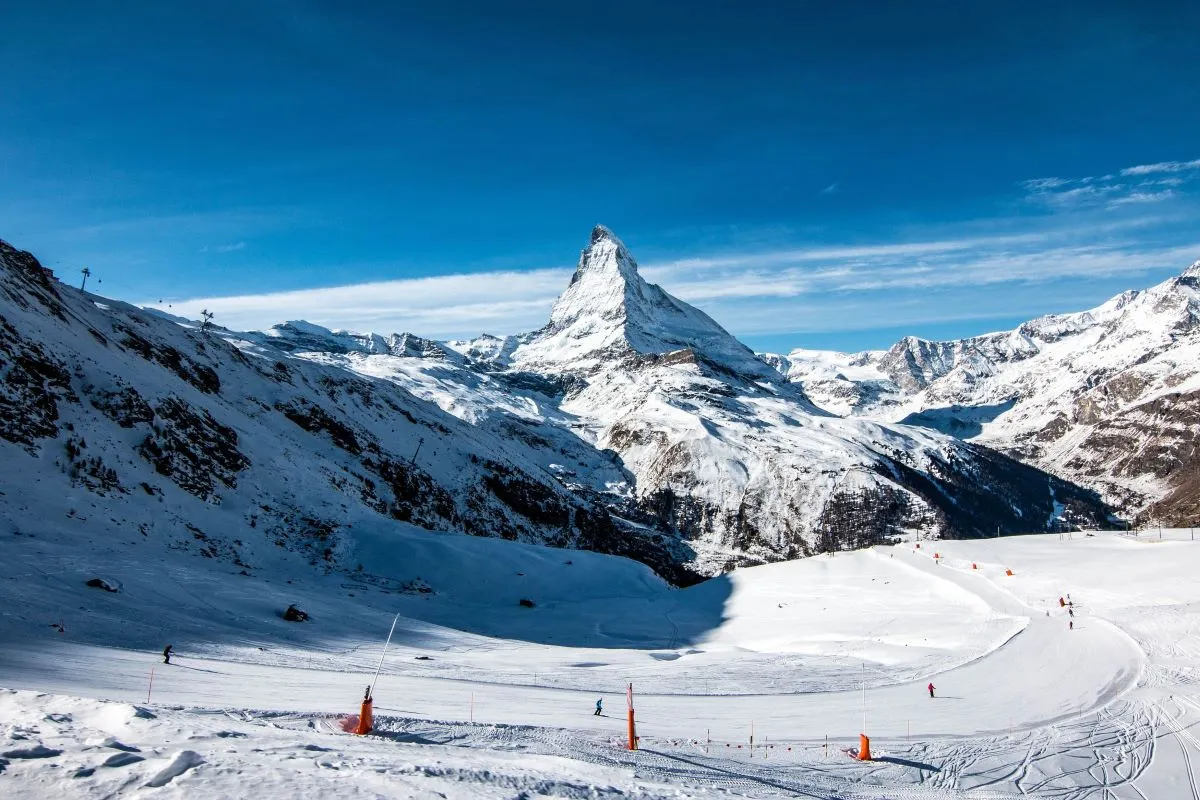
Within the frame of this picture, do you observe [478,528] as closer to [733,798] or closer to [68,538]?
[68,538]

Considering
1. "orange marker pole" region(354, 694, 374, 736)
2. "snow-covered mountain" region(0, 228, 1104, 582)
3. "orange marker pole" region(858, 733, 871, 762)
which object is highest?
"snow-covered mountain" region(0, 228, 1104, 582)

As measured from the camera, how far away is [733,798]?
13398 millimetres

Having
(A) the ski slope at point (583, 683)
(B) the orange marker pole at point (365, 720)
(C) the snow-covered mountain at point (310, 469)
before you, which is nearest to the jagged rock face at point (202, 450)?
(C) the snow-covered mountain at point (310, 469)

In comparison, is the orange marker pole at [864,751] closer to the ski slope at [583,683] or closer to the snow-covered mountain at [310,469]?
the ski slope at [583,683]

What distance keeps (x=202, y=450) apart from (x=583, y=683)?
147ft

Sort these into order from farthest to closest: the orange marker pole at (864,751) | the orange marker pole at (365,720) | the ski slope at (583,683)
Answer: the orange marker pole at (864,751) → the orange marker pole at (365,720) → the ski slope at (583,683)

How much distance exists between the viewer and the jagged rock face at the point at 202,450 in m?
44.6

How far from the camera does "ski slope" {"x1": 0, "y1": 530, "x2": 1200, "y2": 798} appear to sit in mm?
12148

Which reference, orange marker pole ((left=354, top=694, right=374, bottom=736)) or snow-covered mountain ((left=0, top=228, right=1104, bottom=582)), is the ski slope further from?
snow-covered mountain ((left=0, top=228, right=1104, bottom=582))

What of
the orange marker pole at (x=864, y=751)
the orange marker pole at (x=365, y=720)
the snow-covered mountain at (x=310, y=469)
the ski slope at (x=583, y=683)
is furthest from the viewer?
the snow-covered mountain at (x=310, y=469)

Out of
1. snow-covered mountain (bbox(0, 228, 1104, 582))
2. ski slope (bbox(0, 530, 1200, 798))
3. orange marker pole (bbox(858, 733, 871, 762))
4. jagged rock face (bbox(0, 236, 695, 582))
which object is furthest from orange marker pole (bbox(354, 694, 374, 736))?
snow-covered mountain (bbox(0, 228, 1104, 582))

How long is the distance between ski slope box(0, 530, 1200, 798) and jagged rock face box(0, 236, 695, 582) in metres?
5.25

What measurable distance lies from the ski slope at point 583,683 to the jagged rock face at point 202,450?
525 centimetres

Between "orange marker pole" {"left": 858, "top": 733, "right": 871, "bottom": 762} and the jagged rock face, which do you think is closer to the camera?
"orange marker pole" {"left": 858, "top": 733, "right": 871, "bottom": 762}
